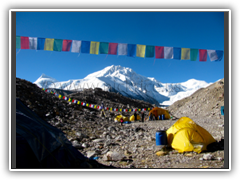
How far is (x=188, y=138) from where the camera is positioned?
4.95 metres

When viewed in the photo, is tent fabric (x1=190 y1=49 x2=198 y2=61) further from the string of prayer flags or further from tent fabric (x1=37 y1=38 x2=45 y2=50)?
tent fabric (x1=37 y1=38 x2=45 y2=50)

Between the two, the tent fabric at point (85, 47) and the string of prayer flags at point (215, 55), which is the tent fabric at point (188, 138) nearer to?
the string of prayer flags at point (215, 55)

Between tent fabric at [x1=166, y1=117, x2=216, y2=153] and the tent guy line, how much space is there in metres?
4.37

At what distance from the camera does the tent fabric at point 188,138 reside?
16.0ft

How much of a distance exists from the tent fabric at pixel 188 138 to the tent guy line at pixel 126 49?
4.37 m

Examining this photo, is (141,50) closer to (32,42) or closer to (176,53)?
(176,53)

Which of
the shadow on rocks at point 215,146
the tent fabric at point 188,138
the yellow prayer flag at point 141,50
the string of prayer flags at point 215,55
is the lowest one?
the shadow on rocks at point 215,146

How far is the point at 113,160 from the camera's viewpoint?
193 inches

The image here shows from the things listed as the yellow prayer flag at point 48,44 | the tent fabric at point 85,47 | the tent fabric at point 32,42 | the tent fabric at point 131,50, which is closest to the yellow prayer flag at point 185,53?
the tent fabric at point 131,50

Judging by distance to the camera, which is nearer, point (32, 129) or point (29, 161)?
point (29, 161)
